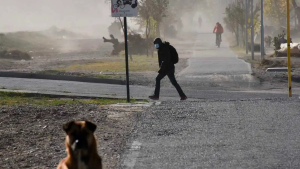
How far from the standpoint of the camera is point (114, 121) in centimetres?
1196

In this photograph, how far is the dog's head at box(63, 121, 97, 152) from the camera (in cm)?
514

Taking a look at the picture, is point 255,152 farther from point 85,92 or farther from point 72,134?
point 85,92

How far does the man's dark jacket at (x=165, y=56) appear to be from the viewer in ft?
54.6

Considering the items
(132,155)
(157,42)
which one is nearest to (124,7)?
(157,42)

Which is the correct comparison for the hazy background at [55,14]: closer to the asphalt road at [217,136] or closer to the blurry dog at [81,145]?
the asphalt road at [217,136]

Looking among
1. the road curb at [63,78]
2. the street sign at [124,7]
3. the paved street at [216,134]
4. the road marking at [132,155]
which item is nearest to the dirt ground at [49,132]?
the road marking at [132,155]

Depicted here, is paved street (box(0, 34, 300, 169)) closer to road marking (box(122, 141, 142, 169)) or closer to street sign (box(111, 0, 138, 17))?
road marking (box(122, 141, 142, 169))

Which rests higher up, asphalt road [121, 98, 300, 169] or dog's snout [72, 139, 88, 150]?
dog's snout [72, 139, 88, 150]

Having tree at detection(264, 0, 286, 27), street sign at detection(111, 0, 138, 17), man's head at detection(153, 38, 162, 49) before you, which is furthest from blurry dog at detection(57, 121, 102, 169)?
tree at detection(264, 0, 286, 27)

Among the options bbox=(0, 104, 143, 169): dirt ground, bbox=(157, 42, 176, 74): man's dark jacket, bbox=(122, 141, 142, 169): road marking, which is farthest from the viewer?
bbox=(157, 42, 176, 74): man's dark jacket

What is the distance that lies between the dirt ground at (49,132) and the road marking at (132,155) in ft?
0.41

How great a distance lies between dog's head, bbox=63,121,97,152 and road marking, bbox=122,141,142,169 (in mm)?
2776

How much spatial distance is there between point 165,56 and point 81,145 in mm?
11694

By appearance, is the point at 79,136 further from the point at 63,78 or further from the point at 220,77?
the point at 220,77
